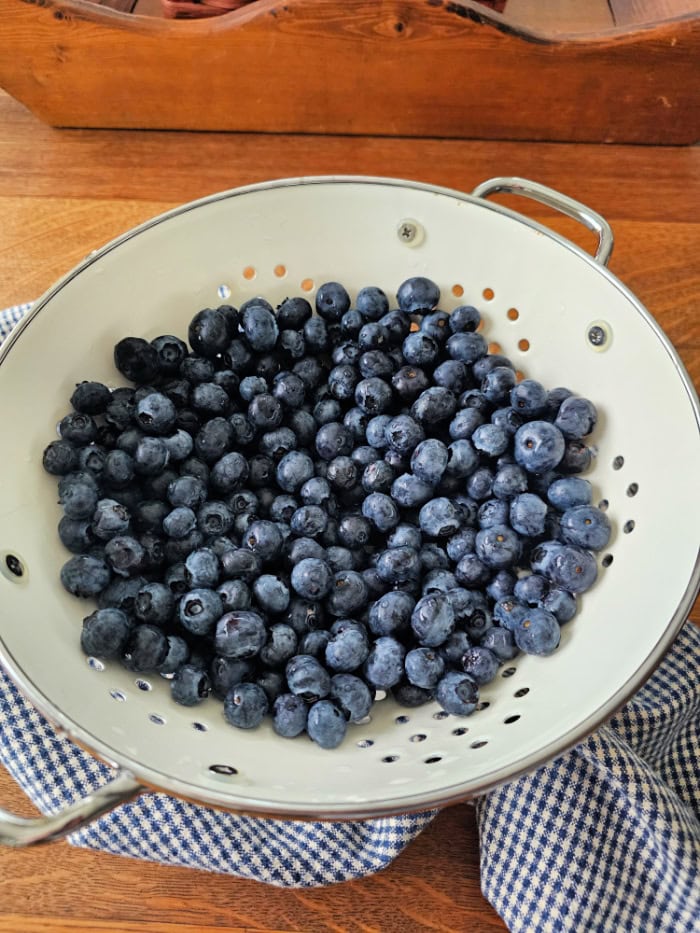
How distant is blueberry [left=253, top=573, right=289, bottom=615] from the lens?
39.2 inches

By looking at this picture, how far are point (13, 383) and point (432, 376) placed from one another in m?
0.59

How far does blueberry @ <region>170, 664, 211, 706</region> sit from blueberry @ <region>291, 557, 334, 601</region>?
159 millimetres

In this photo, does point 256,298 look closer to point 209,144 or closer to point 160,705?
point 160,705

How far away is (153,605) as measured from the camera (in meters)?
0.96

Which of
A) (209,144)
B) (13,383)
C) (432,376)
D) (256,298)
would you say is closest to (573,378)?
(432,376)

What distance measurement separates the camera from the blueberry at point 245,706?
91 cm

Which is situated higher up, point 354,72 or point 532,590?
point 354,72

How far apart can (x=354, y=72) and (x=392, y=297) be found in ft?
2.27

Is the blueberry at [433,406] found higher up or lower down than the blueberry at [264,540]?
higher up

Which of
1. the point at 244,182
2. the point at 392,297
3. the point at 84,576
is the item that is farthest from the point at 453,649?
the point at 244,182

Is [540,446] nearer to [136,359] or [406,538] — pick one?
[406,538]

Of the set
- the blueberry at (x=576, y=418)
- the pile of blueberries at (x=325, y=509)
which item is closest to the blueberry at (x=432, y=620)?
the pile of blueberries at (x=325, y=509)

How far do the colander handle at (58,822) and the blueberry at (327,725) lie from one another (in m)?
0.24

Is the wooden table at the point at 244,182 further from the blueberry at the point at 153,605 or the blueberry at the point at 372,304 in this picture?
the blueberry at the point at 372,304
